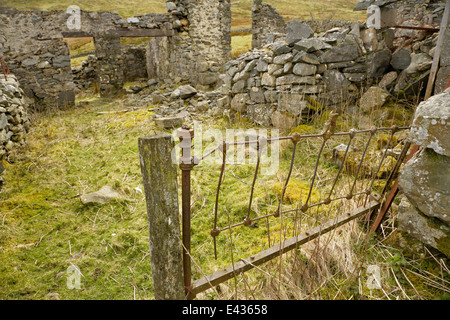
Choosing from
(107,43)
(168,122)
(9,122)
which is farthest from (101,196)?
(107,43)

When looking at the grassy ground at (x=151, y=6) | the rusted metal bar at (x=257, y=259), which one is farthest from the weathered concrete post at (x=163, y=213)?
the grassy ground at (x=151, y=6)

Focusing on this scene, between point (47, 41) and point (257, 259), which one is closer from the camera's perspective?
point (257, 259)

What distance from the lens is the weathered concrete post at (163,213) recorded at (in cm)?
120

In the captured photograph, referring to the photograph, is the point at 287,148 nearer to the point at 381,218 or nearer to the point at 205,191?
the point at 205,191

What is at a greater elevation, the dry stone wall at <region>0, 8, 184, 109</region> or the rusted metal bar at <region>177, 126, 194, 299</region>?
the dry stone wall at <region>0, 8, 184, 109</region>

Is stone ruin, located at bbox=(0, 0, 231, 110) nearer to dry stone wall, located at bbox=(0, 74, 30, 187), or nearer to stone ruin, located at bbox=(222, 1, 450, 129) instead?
dry stone wall, located at bbox=(0, 74, 30, 187)

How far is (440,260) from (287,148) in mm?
2830

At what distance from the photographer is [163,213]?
1300 mm

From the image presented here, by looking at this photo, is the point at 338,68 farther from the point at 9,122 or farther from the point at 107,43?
the point at 107,43

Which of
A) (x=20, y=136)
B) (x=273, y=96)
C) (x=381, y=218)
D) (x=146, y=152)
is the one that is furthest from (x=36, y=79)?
(x=381, y=218)

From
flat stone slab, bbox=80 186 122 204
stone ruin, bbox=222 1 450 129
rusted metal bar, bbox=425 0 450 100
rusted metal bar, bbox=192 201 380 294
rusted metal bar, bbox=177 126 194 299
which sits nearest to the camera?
rusted metal bar, bbox=177 126 194 299

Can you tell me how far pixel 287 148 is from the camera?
455cm

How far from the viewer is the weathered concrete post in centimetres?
120

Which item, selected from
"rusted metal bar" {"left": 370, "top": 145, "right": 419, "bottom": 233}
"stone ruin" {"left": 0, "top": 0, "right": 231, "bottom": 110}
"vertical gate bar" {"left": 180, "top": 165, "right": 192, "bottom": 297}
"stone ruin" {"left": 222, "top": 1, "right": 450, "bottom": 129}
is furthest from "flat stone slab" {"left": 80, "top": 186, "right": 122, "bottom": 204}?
"stone ruin" {"left": 0, "top": 0, "right": 231, "bottom": 110}
